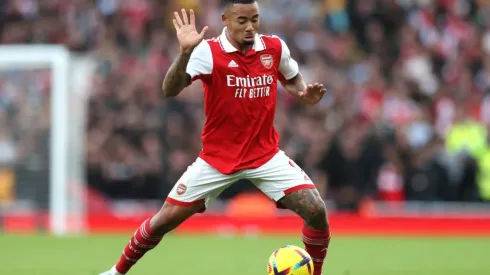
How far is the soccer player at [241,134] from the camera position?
28.6 feet

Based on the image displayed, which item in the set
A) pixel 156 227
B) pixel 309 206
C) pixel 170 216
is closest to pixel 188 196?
pixel 170 216

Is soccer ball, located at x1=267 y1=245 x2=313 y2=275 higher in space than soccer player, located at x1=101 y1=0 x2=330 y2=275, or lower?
lower

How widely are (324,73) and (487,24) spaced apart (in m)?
4.17

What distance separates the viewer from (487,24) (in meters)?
22.3

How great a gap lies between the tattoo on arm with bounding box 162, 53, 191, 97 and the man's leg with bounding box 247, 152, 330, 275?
1052 mm

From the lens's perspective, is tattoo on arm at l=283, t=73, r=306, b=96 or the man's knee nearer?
the man's knee

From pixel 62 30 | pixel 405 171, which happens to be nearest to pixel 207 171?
pixel 405 171

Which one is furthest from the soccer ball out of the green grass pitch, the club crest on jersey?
the green grass pitch

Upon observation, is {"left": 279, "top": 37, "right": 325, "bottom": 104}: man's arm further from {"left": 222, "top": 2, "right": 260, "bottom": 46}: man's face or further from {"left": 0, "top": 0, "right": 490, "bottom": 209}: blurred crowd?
{"left": 0, "top": 0, "right": 490, "bottom": 209}: blurred crowd

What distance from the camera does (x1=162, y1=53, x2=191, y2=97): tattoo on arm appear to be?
831cm

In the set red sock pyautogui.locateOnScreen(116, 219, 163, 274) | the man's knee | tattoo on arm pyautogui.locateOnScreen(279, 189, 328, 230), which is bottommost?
red sock pyautogui.locateOnScreen(116, 219, 163, 274)

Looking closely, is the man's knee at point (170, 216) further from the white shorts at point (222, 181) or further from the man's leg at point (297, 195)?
the man's leg at point (297, 195)

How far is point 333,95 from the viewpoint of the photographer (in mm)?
Result: 20344

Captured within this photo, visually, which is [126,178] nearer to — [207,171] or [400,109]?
[400,109]
